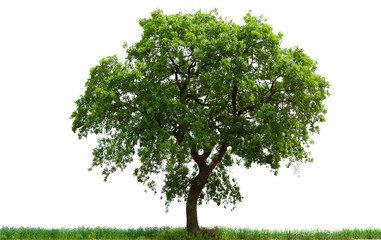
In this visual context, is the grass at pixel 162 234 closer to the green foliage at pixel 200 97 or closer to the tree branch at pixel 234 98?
the green foliage at pixel 200 97

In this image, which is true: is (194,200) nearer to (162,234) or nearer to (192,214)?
(192,214)

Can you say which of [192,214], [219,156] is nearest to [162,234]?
[192,214]

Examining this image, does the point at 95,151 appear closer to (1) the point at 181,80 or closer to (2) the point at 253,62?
(1) the point at 181,80

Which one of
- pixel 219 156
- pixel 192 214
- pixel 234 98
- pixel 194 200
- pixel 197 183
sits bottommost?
pixel 192 214

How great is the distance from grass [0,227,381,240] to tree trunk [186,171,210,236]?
0.55 m

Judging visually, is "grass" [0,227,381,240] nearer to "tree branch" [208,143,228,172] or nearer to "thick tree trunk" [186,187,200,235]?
"thick tree trunk" [186,187,200,235]

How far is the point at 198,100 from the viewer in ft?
61.8

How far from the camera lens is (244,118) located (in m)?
17.4

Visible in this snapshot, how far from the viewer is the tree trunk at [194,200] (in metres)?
18.6

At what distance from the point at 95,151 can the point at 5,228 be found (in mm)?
7078

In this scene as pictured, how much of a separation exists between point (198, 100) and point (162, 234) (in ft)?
23.9

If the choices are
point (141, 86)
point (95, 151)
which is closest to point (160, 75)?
point (141, 86)

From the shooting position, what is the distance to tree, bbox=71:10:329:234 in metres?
16.2

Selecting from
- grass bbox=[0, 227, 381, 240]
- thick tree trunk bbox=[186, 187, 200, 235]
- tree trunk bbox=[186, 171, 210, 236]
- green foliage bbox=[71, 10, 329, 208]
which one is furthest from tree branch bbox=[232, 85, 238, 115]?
grass bbox=[0, 227, 381, 240]
